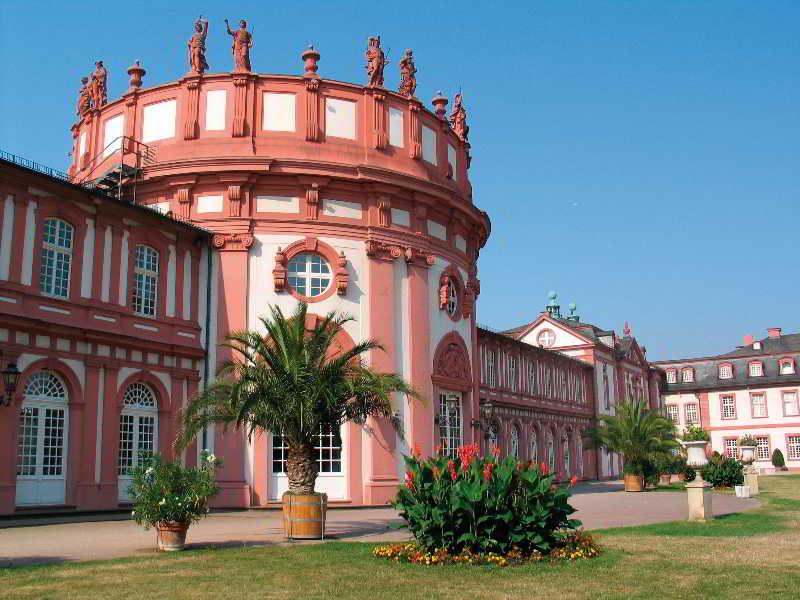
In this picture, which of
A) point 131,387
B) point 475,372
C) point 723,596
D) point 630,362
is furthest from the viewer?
point 630,362

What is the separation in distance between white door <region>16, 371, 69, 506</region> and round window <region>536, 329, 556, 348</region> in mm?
42679

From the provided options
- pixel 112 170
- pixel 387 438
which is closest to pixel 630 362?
pixel 387 438

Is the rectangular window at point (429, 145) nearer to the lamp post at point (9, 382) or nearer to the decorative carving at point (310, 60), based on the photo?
the decorative carving at point (310, 60)

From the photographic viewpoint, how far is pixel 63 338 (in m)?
20.4

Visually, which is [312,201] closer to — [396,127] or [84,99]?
[396,127]

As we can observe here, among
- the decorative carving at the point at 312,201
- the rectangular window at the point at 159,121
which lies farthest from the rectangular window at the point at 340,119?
the rectangular window at the point at 159,121

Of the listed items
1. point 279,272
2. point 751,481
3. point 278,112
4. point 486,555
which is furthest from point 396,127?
point 751,481

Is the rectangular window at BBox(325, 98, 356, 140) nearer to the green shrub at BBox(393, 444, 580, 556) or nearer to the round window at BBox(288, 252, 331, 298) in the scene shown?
the round window at BBox(288, 252, 331, 298)

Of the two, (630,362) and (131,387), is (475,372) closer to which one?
(131,387)

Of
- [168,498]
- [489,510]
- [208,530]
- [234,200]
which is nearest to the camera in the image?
[489,510]

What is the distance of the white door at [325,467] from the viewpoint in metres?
24.3

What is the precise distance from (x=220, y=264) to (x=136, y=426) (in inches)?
209

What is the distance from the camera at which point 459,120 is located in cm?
3238

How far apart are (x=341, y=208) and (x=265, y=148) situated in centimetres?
289
